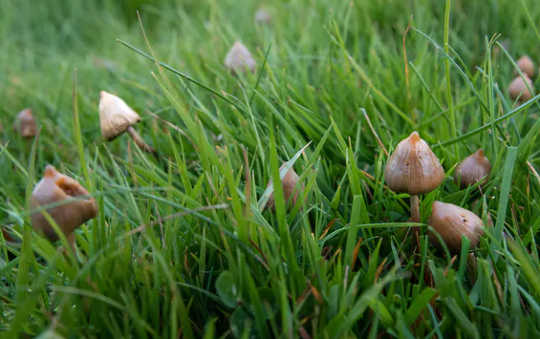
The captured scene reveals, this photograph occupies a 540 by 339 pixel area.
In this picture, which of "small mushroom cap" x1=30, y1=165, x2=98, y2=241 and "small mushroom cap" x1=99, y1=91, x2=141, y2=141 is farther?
"small mushroom cap" x1=99, y1=91, x2=141, y2=141

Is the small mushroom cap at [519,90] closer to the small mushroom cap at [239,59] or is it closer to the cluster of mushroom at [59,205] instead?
the small mushroom cap at [239,59]

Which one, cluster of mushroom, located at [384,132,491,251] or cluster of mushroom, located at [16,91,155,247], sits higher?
cluster of mushroom, located at [16,91,155,247]

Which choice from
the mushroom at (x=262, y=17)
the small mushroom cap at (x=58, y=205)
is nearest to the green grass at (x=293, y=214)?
the small mushroom cap at (x=58, y=205)

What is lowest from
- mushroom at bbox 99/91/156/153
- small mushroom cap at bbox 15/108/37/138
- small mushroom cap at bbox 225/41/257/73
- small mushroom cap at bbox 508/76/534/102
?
small mushroom cap at bbox 15/108/37/138

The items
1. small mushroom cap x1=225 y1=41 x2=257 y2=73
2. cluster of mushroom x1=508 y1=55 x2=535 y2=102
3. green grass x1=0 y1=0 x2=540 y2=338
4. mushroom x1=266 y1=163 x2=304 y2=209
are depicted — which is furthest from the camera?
small mushroom cap x1=225 y1=41 x2=257 y2=73

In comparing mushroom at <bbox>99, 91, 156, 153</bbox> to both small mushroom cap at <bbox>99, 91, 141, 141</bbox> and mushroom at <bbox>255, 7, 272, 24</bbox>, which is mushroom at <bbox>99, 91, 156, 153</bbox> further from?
mushroom at <bbox>255, 7, 272, 24</bbox>

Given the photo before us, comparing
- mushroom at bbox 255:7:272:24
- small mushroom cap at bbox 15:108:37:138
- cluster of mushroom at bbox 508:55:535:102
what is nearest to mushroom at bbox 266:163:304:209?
cluster of mushroom at bbox 508:55:535:102
